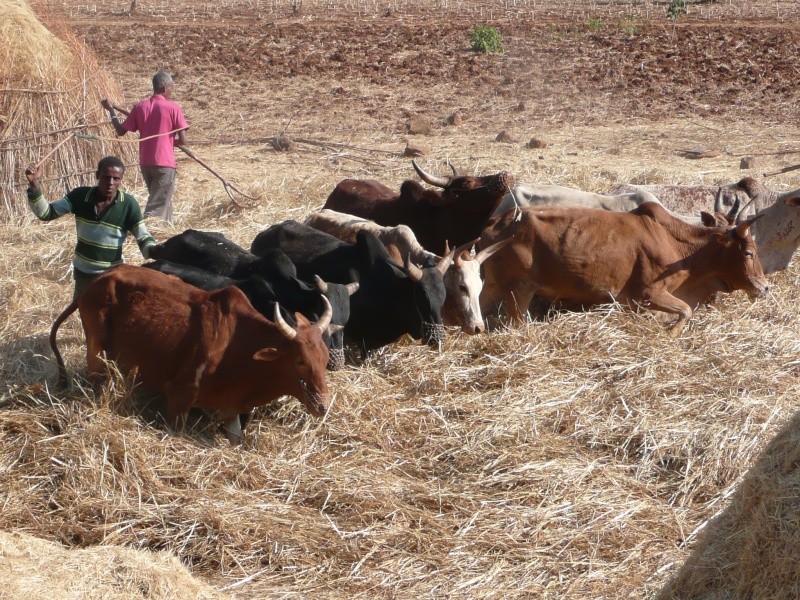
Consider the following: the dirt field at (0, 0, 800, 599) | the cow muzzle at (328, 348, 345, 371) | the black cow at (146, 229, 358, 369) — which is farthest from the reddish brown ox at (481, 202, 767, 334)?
the cow muzzle at (328, 348, 345, 371)

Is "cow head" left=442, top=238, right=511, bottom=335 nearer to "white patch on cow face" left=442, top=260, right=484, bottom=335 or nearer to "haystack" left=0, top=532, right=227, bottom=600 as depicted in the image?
"white patch on cow face" left=442, top=260, right=484, bottom=335

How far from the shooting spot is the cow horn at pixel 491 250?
9.45m

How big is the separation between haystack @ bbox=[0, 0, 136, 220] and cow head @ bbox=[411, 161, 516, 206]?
4.40 m

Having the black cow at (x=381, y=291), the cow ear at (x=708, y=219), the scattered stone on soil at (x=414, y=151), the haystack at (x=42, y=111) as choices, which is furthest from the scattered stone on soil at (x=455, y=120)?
the black cow at (x=381, y=291)

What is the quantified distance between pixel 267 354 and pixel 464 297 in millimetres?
2431

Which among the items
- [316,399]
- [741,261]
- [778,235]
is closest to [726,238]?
[741,261]

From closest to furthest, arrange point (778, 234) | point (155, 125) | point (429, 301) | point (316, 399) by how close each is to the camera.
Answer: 1. point (316, 399)
2. point (429, 301)
3. point (778, 234)
4. point (155, 125)

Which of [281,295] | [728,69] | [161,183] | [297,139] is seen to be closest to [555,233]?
[281,295]

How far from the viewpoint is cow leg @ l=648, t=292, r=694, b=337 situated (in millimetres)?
9602

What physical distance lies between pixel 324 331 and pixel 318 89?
1371cm

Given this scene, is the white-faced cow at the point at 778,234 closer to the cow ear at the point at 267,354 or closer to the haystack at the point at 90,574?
the cow ear at the point at 267,354

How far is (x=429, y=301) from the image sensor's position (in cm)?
894

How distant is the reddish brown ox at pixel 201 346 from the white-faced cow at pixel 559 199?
3.51 metres

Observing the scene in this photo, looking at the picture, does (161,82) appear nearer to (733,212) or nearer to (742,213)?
(733,212)
